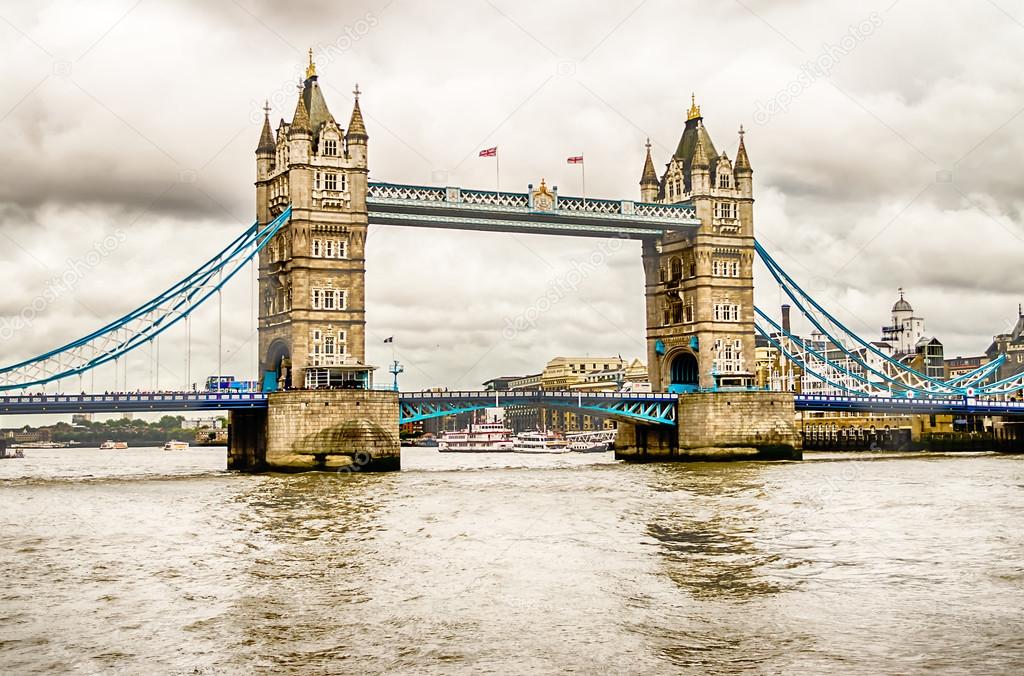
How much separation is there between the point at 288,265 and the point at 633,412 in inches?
996

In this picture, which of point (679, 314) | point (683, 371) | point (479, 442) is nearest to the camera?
point (679, 314)

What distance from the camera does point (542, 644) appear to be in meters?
18.5

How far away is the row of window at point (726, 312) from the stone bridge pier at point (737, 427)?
6.95 m

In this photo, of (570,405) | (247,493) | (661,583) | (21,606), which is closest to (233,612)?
(21,606)

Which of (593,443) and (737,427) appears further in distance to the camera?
(593,443)

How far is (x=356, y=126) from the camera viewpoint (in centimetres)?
7119

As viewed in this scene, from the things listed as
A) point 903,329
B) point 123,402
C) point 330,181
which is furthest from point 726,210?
point 903,329

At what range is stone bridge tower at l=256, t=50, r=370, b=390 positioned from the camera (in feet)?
226

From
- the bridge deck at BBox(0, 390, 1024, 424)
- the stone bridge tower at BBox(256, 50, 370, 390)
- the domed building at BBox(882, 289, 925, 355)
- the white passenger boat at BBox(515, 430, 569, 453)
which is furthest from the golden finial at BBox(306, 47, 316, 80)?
the domed building at BBox(882, 289, 925, 355)

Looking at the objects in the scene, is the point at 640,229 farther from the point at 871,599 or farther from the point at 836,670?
the point at 836,670

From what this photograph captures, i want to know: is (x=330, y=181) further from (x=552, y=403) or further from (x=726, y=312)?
(x=726, y=312)

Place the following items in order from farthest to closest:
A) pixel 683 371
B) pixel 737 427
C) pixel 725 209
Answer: pixel 683 371, pixel 725 209, pixel 737 427

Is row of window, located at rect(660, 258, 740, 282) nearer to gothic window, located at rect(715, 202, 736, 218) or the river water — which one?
gothic window, located at rect(715, 202, 736, 218)

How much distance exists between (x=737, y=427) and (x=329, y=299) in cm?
2811
